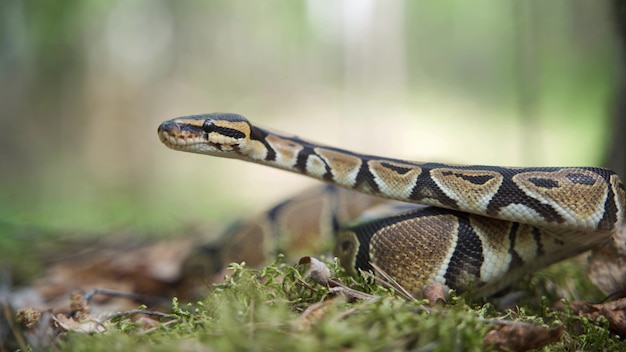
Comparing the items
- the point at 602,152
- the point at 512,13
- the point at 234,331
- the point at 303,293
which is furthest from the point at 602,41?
the point at 234,331

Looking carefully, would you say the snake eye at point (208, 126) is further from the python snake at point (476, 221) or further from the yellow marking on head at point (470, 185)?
the yellow marking on head at point (470, 185)

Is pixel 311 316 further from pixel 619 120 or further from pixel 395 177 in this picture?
pixel 619 120

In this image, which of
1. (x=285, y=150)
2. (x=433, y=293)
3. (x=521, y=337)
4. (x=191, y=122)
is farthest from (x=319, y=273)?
(x=191, y=122)

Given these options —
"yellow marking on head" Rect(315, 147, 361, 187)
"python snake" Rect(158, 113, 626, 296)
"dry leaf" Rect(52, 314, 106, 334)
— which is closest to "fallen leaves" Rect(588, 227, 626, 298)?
"python snake" Rect(158, 113, 626, 296)

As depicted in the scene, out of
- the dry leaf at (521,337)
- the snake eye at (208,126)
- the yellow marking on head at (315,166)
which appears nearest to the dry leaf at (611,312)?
the dry leaf at (521,337)

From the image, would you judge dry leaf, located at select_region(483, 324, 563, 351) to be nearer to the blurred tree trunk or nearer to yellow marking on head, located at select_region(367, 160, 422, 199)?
yellow marking on head, located at select_region(367, 160, 422, 199)
